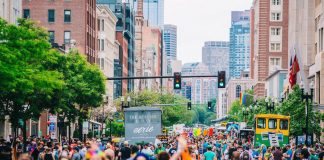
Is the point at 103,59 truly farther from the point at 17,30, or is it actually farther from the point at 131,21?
the point at 17,30

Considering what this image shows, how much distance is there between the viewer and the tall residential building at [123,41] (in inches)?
6654

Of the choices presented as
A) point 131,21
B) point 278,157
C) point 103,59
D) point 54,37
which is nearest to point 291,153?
point 278,157

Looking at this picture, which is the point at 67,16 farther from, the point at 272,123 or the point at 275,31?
the point at 275,31

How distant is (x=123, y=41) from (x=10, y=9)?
316 ft

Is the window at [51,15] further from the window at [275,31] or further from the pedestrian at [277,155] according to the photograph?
the pedestrian at [277,155]

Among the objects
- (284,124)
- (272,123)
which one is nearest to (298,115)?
(272,123)

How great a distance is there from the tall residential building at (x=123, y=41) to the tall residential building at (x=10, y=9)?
75.2m

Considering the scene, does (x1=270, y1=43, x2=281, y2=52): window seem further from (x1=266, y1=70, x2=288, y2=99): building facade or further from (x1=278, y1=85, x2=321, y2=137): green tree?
(x1=278, y1=85, x2=321, y2=137): green tree

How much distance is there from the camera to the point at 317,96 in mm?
91875

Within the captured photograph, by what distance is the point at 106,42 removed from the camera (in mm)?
146875

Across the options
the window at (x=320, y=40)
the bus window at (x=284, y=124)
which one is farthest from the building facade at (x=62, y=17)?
the bus window at (x=284, y=124)

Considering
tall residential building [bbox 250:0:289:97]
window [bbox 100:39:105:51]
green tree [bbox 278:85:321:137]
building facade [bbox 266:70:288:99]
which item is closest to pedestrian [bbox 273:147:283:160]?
green tree [bbox 278:85:321:137]

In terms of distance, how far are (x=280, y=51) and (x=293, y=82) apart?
84611mm

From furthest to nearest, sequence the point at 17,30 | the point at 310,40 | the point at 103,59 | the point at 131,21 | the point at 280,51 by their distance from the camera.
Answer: the point at 131,21 < the point at 280,51 < the point at 103,59 < the point at 310,40 < the point at 17,30
